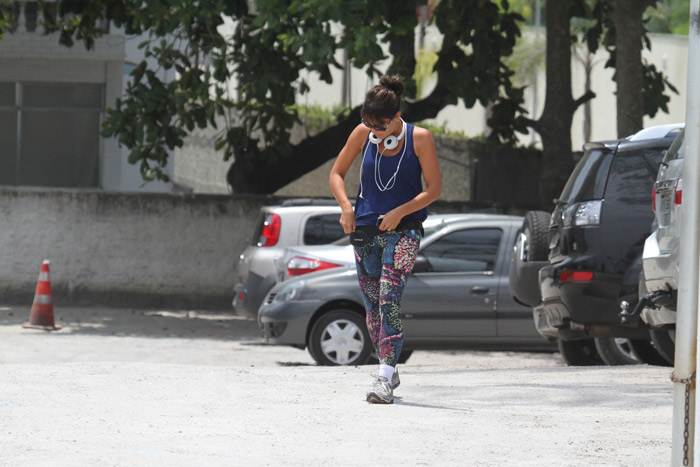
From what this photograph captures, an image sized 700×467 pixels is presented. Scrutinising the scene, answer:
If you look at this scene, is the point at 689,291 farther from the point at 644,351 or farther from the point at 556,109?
the point at 556,109

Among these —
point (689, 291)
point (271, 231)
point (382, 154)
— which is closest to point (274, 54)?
point (271, 231)

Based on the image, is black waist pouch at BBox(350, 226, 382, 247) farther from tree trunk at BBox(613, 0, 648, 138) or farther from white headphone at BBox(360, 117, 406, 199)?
tree trunk at BBox(613, 0, 648, 138)

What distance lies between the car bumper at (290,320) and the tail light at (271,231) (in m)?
2.12

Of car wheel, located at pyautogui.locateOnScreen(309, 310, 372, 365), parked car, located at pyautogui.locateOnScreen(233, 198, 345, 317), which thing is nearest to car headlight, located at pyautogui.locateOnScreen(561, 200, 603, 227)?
car wheel, located at pyautogui.locateOnScreen(309, 310, 372, 365)

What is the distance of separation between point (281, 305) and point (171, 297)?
6.46 m

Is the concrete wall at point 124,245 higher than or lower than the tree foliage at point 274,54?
lower

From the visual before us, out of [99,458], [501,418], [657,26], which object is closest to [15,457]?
[99,458]

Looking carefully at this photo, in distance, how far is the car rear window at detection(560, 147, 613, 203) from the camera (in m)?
8.67

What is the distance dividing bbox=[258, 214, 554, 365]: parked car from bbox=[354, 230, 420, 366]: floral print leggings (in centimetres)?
463

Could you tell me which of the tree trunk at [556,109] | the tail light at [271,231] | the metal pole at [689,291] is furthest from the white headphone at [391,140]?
the tree trunk at [556,109]

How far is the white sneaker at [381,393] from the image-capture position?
6.45 meters

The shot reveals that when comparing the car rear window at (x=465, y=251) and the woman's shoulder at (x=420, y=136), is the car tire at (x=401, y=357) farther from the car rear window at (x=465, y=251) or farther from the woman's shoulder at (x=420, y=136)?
the woman's shoulder at (x=420, y=136)

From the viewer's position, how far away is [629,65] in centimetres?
1431

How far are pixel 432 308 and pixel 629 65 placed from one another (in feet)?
15.3
